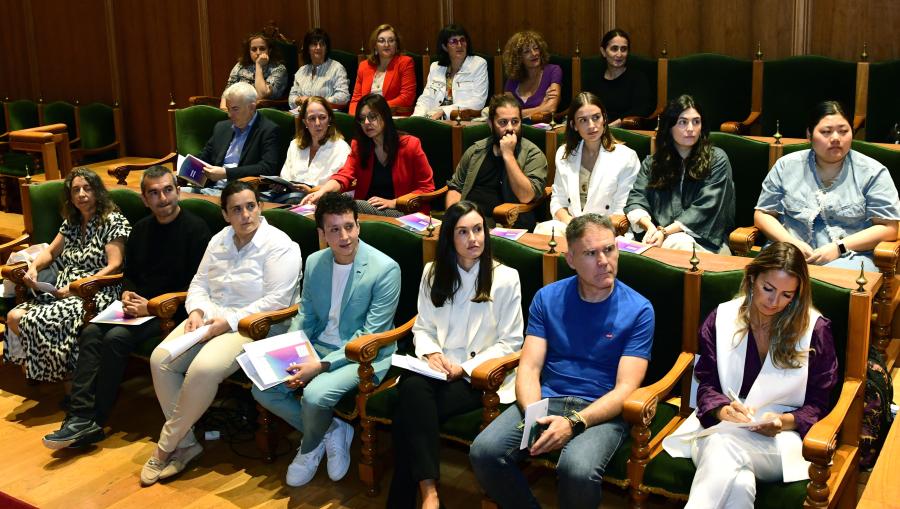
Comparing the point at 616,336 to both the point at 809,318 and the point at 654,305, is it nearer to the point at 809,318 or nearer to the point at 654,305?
the point at 654,305

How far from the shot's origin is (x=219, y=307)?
12.3ft

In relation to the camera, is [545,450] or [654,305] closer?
[545,450]

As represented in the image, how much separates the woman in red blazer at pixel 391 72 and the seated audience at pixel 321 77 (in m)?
0.23

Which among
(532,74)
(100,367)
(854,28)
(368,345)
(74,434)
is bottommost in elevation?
(74,434)

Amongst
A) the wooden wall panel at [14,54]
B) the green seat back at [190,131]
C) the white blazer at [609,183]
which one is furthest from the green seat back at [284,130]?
the wooden wall panel at [14,54]

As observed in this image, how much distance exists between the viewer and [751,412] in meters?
2.60

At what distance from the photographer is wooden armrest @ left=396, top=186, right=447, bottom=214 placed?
4.45m

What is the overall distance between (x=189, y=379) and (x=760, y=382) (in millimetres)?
1910

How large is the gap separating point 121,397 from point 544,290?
6.92 ft

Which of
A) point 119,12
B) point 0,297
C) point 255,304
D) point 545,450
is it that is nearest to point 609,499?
point 545,450

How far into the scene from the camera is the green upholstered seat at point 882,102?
15.1ft

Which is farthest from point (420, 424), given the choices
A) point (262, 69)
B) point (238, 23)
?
point (238, 23)

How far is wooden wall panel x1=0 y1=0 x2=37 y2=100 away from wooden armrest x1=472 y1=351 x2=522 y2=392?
7085 mm

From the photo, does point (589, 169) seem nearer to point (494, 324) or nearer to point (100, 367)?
point (494, 324)
